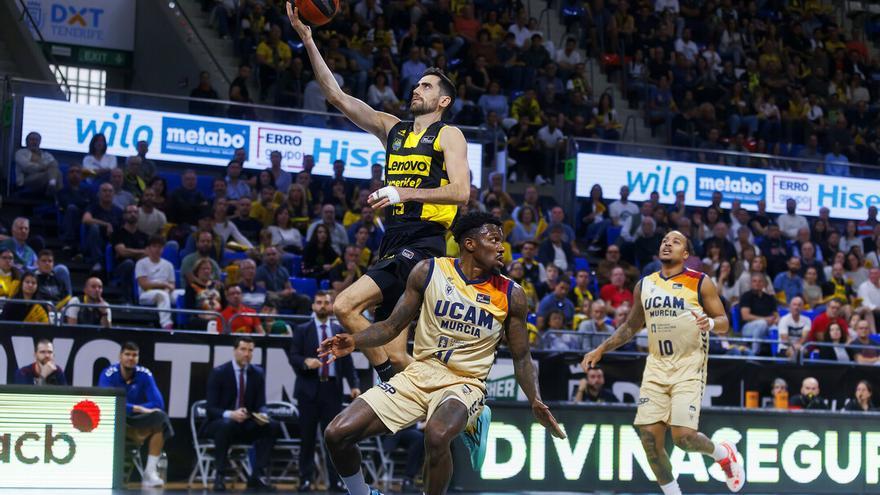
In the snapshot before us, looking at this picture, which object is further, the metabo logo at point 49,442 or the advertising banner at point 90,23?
the advertising banner at point 90,23

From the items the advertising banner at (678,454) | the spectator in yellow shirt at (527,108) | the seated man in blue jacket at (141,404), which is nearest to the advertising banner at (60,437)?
the seated man in blue jacket at (141,404)

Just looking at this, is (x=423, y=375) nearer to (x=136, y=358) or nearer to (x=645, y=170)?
(x=136, y=358)

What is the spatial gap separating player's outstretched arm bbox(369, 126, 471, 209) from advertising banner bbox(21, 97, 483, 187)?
10.0m

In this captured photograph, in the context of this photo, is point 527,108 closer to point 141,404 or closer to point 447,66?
point 447,66

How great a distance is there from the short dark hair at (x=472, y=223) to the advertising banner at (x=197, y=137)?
34.3 ft

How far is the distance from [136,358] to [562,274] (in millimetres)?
6653

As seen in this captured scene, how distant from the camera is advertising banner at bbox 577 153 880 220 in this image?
2188 cm

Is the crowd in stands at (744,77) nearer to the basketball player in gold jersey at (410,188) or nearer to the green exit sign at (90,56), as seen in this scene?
the green exit sign at (90,56)

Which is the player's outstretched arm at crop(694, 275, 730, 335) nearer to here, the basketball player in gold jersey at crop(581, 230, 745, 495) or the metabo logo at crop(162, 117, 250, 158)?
the basketball player in gold jersey at crop(581, 230, 745, 495)

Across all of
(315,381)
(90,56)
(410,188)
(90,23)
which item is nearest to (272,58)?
(90,56)

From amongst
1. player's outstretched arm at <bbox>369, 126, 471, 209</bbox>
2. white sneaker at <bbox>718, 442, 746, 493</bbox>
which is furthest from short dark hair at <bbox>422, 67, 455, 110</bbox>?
white sneaker at <bbox>718, 442, 746, 493</bbox>

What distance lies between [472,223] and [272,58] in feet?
48.7

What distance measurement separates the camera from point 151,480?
47.1 ft

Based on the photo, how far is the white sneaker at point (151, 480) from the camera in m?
14.3
